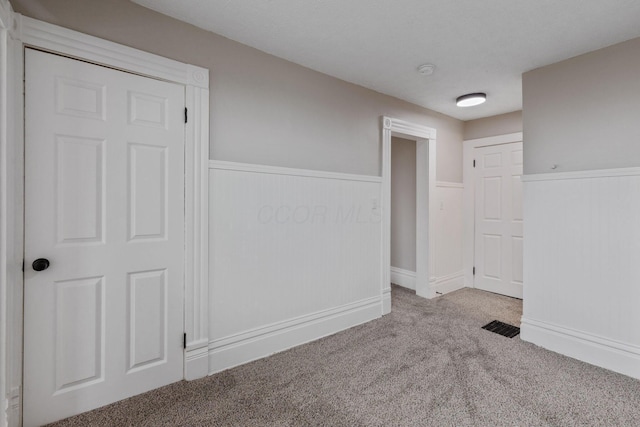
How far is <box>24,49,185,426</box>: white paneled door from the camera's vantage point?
163 centimetres

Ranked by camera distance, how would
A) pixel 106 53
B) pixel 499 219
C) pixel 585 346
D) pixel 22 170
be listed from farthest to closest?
pixel 499 219 → pixel 585 346 → pixel 106 53 → pixel 22 170

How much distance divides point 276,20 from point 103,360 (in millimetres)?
2379

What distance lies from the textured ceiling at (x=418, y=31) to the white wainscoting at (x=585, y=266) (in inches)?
39.6

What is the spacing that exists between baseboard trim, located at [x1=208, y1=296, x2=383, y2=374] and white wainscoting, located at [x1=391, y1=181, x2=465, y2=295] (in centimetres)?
121

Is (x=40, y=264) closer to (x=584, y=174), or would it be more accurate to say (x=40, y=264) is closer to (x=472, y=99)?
(x=584, y=174)

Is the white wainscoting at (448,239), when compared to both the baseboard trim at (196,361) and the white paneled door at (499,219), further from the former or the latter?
the baseboard trim at (196,361)

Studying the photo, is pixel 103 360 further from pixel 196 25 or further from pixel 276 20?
pixel 276 20

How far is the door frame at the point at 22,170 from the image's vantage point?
1.42 m

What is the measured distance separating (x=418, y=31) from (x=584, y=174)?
1725 millimetres

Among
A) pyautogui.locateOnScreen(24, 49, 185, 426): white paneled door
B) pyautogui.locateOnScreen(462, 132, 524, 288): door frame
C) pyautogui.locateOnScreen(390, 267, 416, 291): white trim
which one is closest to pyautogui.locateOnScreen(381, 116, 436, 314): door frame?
pyautogui.locateOnScreen(390, 267, 416, 291): white trim

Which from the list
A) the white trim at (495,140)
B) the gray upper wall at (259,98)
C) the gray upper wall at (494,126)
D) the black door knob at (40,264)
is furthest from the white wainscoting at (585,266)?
the black door knob at (40,264)

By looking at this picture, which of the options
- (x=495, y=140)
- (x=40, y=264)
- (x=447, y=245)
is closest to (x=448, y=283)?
(x=447, y=245)

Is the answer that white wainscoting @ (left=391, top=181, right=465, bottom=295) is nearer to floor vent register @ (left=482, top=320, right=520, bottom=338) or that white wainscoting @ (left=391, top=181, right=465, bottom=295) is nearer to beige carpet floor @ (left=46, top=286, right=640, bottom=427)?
floor vent register @ (left=482, top=320, right=520, bottom=338)

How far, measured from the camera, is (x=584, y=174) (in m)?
2.43
